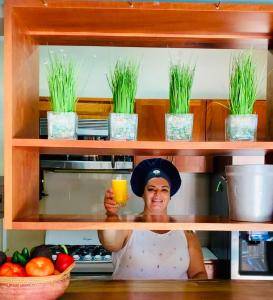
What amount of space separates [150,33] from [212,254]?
2796mm

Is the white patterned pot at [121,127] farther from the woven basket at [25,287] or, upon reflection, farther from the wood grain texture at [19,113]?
the woven basket at [25,287]

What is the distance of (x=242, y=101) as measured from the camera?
1815 mm

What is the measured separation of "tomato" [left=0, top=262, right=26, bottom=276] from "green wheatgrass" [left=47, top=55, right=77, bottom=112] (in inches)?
22.2

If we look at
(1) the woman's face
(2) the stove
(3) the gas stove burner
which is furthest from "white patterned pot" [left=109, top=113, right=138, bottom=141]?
(3) the gas stove burner

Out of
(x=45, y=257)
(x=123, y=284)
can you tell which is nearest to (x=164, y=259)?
(x=123, y=284)

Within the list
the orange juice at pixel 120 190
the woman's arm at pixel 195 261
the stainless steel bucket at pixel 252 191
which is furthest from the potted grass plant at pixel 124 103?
the woman's arm at pixel 195 261

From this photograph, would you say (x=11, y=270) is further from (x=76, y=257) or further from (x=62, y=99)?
(x=76, y=257)

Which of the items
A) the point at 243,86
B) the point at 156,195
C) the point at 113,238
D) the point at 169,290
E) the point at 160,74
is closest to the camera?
the point at 243,86

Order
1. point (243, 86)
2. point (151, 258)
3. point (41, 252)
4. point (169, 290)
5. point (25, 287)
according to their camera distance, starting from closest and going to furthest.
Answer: point (25, 287) < point (41, 252) < point (243, 86) < point (169, 290) < point (151, 258)

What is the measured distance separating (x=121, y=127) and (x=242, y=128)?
0.44 m

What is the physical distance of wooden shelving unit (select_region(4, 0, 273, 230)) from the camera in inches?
67.7

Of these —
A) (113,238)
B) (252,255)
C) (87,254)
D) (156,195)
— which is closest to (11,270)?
(113,238)

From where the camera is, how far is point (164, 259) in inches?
104

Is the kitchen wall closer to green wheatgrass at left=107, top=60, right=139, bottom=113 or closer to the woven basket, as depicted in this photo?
green wheatgrass at left=107, top=60, right=139, bottom=113
